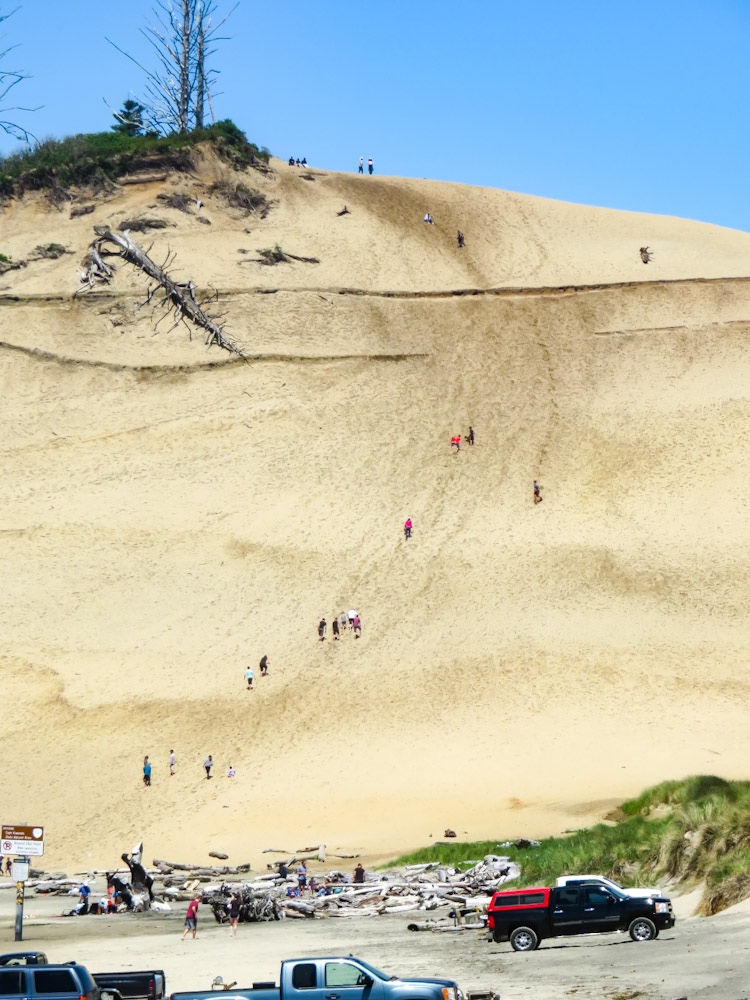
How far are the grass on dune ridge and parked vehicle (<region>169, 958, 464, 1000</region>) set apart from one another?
25.2 feet

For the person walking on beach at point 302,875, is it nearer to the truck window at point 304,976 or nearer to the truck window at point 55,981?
the truck window at point 55,981

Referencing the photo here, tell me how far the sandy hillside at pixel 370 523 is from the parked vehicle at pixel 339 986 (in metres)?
19.8

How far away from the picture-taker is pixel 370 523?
181 ft

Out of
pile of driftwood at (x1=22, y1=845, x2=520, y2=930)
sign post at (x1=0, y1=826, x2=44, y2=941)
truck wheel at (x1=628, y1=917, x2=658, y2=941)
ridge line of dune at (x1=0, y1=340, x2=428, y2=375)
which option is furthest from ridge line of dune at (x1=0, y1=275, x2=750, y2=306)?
truck wheel at (x1=628, y1=917, x2=658, y2=941)

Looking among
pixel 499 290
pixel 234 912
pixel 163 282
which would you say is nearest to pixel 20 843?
pixel 234 912

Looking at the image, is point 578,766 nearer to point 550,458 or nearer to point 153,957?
point 153,957

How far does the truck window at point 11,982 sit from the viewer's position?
45.3 feet

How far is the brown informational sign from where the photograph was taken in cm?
2106

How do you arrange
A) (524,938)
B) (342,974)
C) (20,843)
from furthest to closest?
(20,843), (524,938), (342,974)

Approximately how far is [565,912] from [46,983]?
792 cm

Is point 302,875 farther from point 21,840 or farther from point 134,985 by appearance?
point 134,985

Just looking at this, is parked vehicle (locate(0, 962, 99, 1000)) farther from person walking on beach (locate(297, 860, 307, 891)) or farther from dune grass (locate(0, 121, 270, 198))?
dune grass (locate(0, 121, 270, 198))

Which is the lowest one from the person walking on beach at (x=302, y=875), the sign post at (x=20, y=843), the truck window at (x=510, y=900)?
the person walking on beach at (x=302, y=875)

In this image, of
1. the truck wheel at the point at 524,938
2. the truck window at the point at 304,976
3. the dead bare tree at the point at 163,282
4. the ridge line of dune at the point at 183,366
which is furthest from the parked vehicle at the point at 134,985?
the ridge line of dune at the point at 183,366
